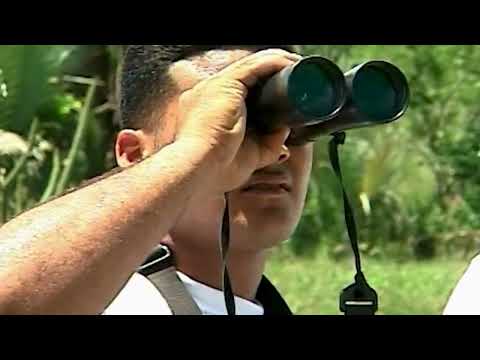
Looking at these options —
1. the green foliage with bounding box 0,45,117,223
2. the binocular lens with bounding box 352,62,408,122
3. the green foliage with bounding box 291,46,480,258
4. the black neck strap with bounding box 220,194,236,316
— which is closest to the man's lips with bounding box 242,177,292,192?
the black neck strap with bounding box 220,194,236,316

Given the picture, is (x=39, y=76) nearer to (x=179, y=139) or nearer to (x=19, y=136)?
(x=19, y=136)

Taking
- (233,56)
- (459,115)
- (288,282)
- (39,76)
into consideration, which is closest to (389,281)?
(288,282)

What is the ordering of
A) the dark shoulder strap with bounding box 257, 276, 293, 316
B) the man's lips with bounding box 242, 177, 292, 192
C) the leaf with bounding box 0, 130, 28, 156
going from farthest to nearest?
the leaf with bounding box 0, 130, 28, 156 → the dark shoulder strap with bounding box 257, 276, 293, 316 → the man's lips with bounding box 242, 177, 292, 192

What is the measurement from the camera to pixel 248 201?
57.2 inches

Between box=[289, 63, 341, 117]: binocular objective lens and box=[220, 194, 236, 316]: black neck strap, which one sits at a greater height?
box=[289, 63, 341, 117]: binocular objective lens

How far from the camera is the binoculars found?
50.9 inches

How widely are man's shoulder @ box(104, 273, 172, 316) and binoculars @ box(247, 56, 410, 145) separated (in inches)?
10.7

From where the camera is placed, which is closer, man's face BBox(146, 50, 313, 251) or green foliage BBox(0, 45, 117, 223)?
man's face BBox(146, 50, 313, 251)

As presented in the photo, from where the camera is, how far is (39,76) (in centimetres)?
545

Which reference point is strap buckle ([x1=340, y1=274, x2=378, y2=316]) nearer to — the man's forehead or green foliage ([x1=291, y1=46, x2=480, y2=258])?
the man's forehead

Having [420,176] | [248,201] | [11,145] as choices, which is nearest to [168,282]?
[248,201]

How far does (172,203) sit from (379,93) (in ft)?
1.08

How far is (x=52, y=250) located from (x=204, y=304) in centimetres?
41
